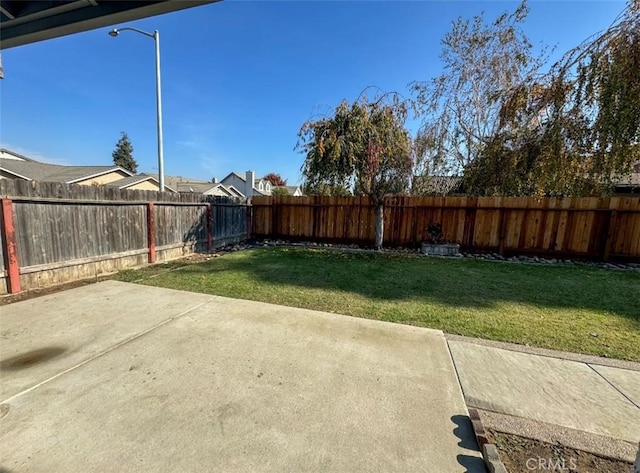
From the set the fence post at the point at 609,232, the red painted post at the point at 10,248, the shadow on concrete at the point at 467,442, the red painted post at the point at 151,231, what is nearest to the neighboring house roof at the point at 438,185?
the fence post at the point at 609,232

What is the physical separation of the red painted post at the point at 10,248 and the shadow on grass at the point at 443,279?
2.24m

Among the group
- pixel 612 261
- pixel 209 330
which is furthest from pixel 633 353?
pixel 612 261

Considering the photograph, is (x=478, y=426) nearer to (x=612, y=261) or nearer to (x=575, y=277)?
(x=575, y=277)

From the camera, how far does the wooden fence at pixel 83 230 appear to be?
13.2 ft

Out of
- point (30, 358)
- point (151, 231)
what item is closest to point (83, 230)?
point (151, 231)

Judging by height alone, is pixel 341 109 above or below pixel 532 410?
above

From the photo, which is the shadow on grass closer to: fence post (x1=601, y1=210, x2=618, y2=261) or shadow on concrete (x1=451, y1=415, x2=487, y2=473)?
fence post (x1=601, y1=210, x2=618, y2=261)

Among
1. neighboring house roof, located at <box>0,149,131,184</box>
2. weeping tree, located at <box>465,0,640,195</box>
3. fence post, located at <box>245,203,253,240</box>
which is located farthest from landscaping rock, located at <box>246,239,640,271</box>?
neighboring house roof, located at <box>0,149,131,184</box>

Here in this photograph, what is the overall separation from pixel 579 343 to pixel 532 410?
1.59 metres

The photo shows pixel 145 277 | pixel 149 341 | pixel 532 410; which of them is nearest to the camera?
pixel 532 410

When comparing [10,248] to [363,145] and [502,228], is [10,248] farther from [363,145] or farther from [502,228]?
[502,228]

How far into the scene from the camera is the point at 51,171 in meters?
17.8

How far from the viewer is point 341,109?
7184 millimetres

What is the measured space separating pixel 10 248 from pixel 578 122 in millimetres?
9594
